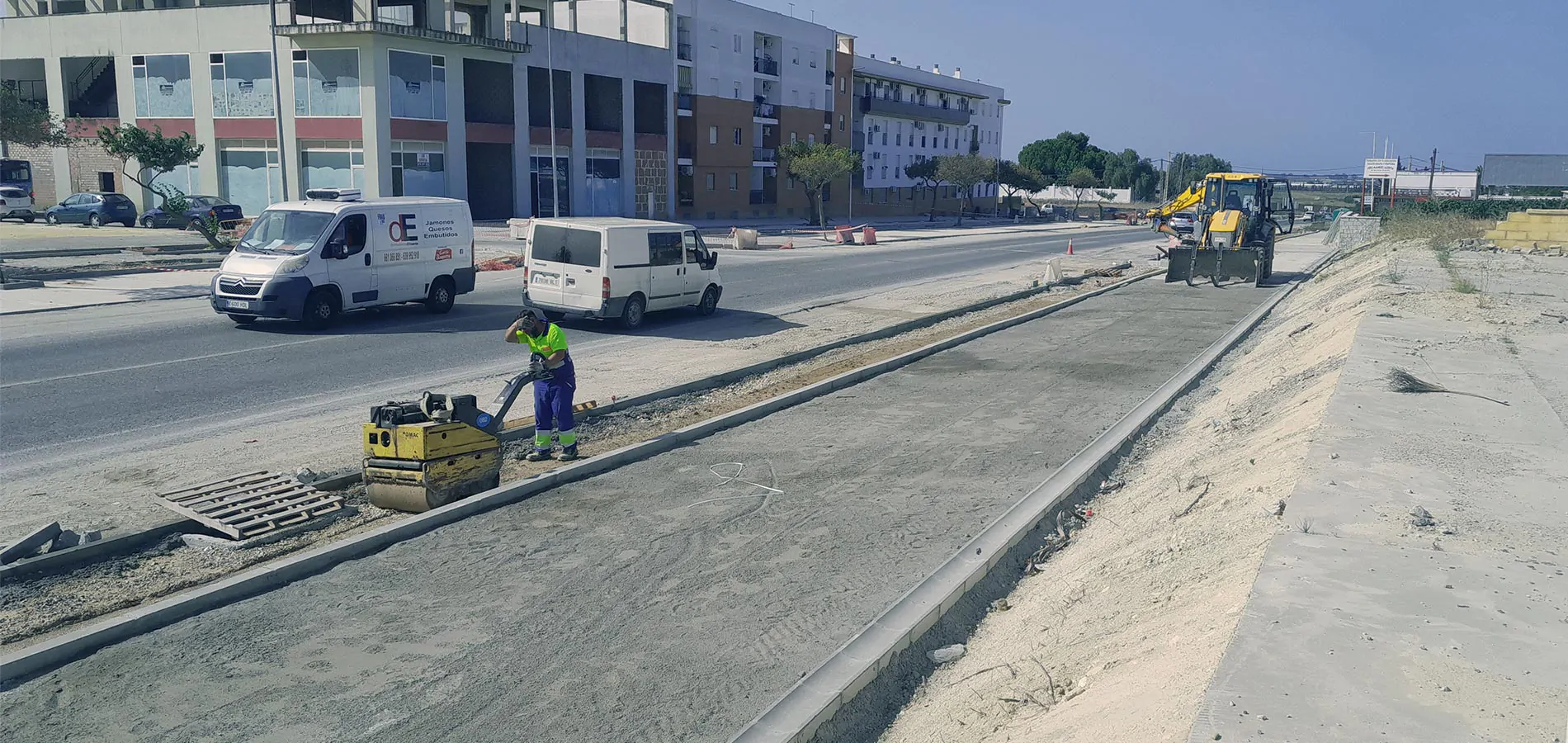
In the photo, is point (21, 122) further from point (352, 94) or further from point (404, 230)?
point (404, 230)

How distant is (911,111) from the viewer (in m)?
99.7

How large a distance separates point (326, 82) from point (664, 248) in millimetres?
34488

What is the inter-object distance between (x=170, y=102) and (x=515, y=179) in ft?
53.3

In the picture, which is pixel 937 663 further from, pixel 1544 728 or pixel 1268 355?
pixel 1268 355

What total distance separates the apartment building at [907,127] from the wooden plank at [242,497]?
3278 inches

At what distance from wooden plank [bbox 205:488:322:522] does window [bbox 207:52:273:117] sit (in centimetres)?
4651

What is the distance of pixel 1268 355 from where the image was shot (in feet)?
57.8

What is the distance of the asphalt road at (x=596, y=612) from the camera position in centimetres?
581

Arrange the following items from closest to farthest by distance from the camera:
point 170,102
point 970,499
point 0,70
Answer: point 970,499 < point 170,102 < point 0,70

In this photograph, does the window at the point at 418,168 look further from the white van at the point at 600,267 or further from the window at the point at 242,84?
the white van at the point at 600,267

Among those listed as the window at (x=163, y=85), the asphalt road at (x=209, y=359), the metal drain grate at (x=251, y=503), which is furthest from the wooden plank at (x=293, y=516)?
the window at (x=163, y=85)

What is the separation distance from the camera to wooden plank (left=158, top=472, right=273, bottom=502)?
8.93m

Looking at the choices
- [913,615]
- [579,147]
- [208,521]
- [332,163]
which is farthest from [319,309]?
[579,147]

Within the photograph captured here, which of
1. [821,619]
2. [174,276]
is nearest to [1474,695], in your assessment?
[821,619]
